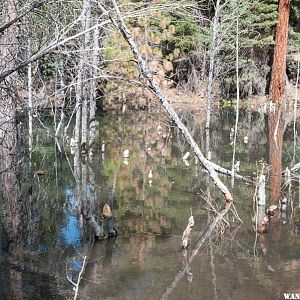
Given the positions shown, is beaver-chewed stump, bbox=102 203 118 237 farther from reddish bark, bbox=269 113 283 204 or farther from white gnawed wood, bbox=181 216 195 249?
reddish bark, bbox=269 113 283 204

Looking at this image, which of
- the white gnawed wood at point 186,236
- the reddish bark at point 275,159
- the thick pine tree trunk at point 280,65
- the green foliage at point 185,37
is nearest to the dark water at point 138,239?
the white gnawed wood at point 186,236

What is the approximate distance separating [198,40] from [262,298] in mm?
26226

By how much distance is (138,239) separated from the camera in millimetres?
8156

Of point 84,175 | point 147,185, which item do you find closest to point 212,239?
point 147,185

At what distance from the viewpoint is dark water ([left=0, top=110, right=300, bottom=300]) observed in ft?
21.1

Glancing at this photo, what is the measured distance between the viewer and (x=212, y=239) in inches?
325

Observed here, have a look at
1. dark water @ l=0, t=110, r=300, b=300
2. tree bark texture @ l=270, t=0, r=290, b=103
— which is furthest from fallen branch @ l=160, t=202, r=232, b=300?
tree bark texture @ l=270, t=0, r=290, b=103

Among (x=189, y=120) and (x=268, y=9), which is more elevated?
(x=268, y=9)

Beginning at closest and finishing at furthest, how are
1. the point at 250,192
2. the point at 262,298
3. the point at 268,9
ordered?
1. the point at 262,298
2. the point at 250,192
3. the point at 268,9

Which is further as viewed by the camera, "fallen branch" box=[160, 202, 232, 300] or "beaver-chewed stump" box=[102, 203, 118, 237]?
"beaver-chewed stump" box=[102, 203, 118, 237]

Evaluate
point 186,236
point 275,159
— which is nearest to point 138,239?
point 186,236

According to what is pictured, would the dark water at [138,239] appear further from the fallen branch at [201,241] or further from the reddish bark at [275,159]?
the reddish bark at [275,159]

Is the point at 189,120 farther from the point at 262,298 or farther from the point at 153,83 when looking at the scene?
the point at 262,298

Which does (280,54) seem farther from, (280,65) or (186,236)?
(186,236)
